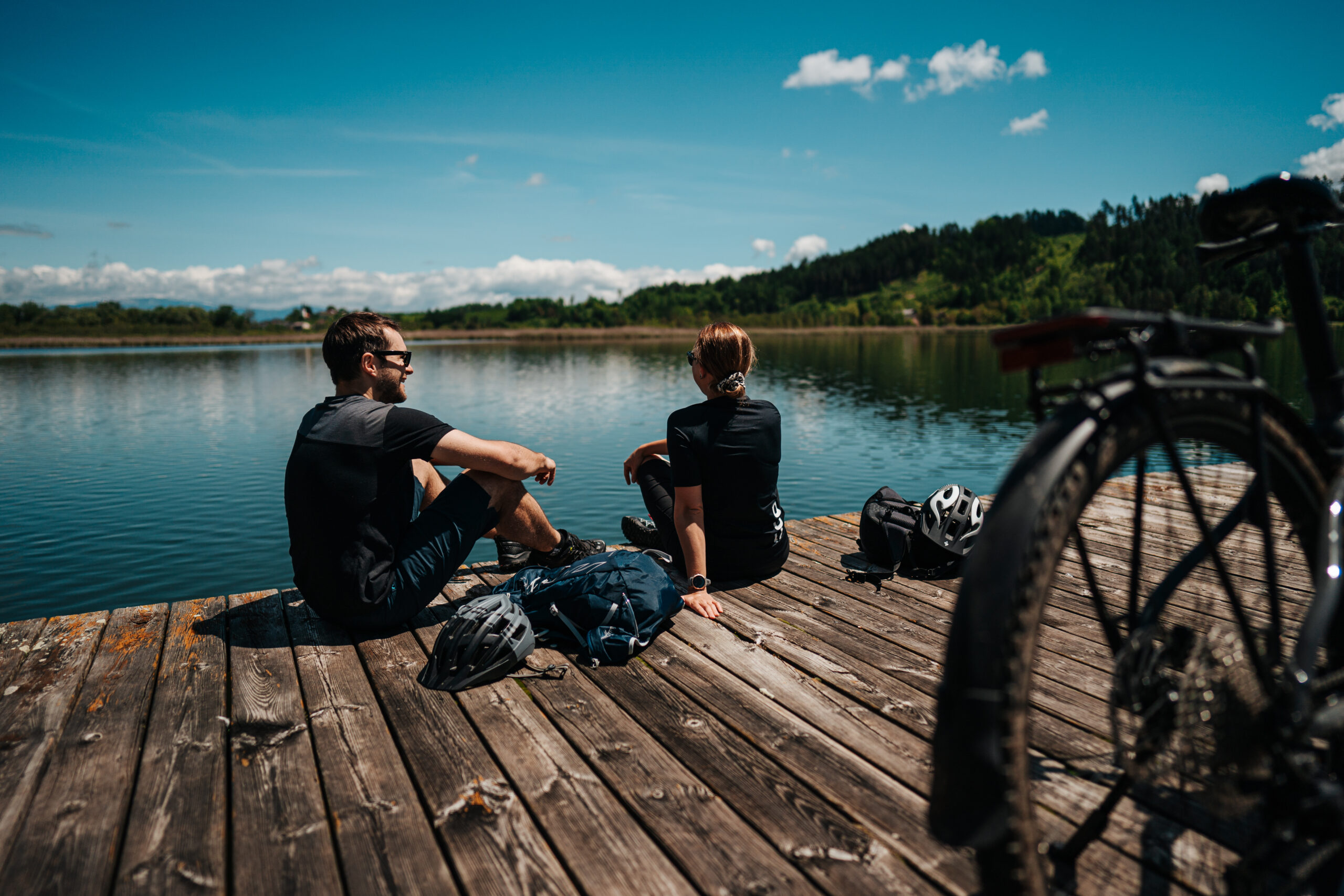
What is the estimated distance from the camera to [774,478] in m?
4.58

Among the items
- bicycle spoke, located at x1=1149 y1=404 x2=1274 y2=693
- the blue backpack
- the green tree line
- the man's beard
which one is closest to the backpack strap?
the blue backpack

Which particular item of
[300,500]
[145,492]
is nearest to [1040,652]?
[300,500]

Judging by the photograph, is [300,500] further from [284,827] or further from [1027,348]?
[1027,348]

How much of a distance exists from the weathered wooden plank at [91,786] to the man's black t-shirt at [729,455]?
9.00 feet

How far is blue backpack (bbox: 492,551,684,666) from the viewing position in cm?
354

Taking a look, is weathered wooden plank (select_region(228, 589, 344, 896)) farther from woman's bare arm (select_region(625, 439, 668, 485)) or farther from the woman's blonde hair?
the woman's blonde hair

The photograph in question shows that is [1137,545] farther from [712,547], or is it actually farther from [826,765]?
[712,547]

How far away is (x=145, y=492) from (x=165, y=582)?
524 centimetres

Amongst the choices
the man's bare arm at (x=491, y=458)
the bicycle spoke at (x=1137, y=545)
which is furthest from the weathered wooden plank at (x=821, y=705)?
the man's bare arm at (x=491, y=458)

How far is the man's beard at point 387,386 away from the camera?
3959 millimetres

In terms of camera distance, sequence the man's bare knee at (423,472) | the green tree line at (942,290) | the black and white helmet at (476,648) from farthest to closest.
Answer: the green tree line at (942,290) < the man's bare knee at (423,472) < the black and white helmet at (476,648)

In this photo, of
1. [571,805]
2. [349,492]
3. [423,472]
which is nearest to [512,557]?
[423,472]

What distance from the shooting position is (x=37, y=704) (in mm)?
3160

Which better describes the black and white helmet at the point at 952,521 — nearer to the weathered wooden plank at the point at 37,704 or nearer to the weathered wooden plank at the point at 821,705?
the weathered wooden plank at the point at 821,705
